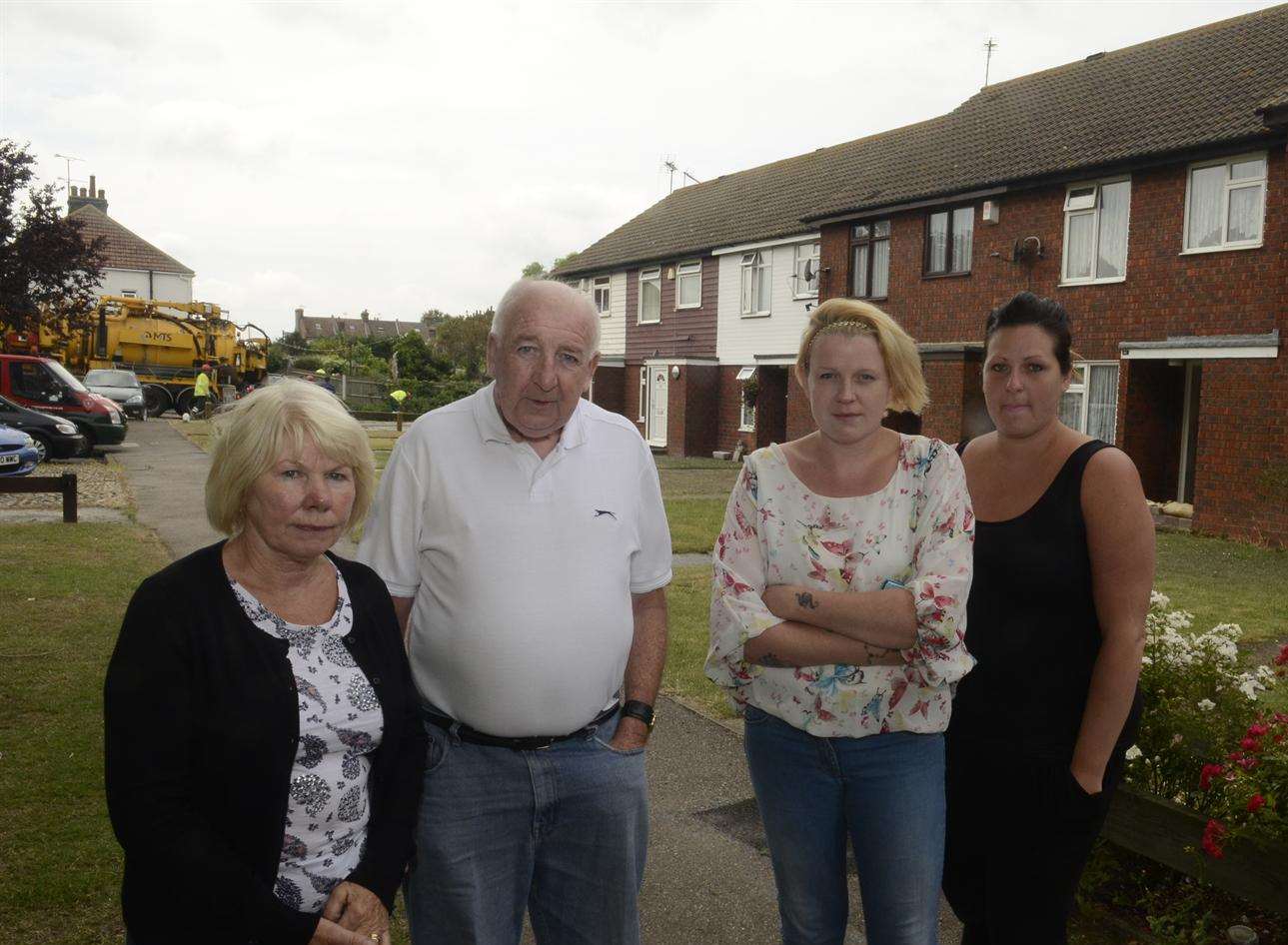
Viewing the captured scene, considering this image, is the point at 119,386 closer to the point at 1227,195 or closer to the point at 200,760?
the point at 1227,195

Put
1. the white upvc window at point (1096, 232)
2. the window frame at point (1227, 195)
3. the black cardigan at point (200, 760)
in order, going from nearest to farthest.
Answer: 1. the black cardigan at point (200, 760)
2. the window frame at point (1227, 195)
3. the white upvc window at point (1096, 232)

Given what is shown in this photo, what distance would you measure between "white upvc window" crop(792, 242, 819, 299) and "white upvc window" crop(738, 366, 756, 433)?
97.5 inches

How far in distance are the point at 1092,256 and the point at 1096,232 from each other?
397 mm

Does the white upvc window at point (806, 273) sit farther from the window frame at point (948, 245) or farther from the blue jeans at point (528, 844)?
the blue jeans at point (528, 844)

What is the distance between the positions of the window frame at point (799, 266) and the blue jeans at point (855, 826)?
2221cm

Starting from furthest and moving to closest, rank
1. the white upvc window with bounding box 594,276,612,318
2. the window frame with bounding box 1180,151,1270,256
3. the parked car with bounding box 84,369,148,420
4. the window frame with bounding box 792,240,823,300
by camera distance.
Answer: the white upvc window with bounding box 594,276,612,318 → the parked car with bounding box 84,369,148,420 → the window frame with bounding box 792,240,823,300 → the window frame with bounding box 1180,151,1270,256

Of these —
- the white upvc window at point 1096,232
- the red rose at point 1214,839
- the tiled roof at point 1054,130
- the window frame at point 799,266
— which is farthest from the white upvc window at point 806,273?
the red rose at point 1214,839

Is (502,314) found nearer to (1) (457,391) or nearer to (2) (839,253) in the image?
(2) (839,253)

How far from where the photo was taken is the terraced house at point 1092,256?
48.8 feet

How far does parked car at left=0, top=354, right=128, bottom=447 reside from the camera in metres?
20.0

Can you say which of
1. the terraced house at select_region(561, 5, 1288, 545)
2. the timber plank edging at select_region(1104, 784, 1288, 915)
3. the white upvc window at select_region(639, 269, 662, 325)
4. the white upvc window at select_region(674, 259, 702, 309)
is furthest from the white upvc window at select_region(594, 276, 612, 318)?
the timber plank edging at select_region(1104, 784, 1288, 915)

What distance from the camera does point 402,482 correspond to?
2.55 metres

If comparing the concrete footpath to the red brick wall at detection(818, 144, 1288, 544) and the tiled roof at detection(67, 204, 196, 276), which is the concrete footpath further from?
the tiled roof at detection(67, 204, 196, 276)

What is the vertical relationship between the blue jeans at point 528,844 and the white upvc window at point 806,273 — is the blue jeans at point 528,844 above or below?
below
